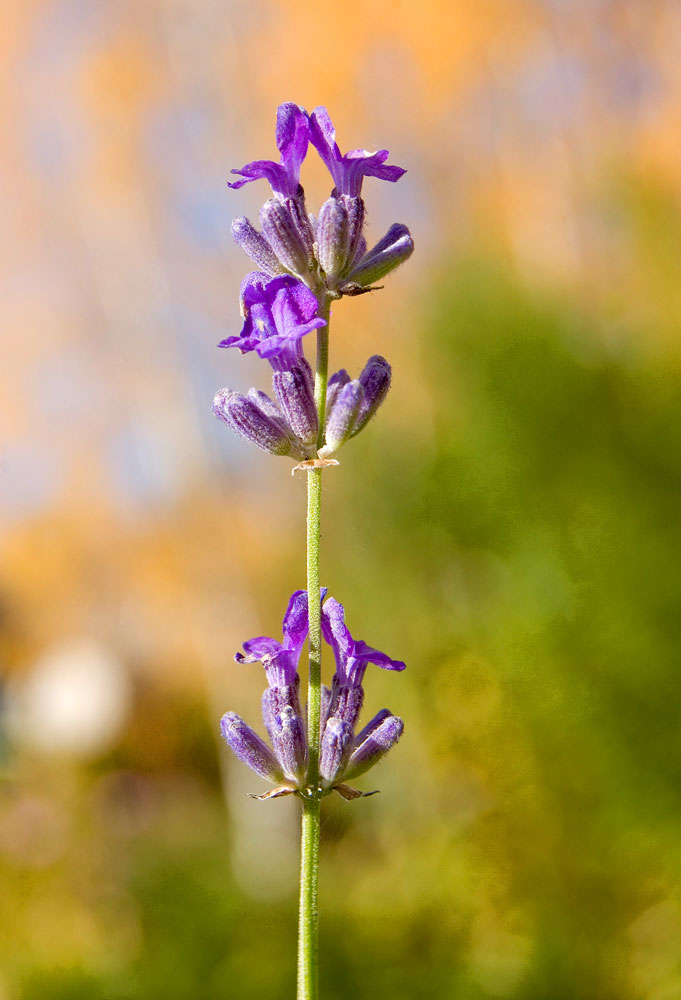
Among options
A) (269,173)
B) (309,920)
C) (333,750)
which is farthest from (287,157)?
(309,920)

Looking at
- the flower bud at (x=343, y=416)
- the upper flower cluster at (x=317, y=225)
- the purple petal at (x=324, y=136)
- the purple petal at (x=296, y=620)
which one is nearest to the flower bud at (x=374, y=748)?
the purple petal at (x=296, y=620)

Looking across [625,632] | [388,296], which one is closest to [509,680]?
[625,632]

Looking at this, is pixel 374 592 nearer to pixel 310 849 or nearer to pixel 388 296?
pixel 388 296

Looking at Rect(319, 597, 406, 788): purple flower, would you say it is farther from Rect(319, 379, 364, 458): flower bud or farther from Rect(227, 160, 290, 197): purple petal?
Rect(227, 160, 290, 197): purple petal

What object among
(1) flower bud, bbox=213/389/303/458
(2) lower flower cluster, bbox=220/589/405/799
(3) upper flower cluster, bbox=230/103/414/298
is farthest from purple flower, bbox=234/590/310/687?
(3) upper flower cluster, bbox=230/103/414/298

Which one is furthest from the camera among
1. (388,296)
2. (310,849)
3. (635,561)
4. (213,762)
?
(213,762)

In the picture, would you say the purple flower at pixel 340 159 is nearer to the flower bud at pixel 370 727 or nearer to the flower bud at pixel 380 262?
the flower bud at pixel 380 262
